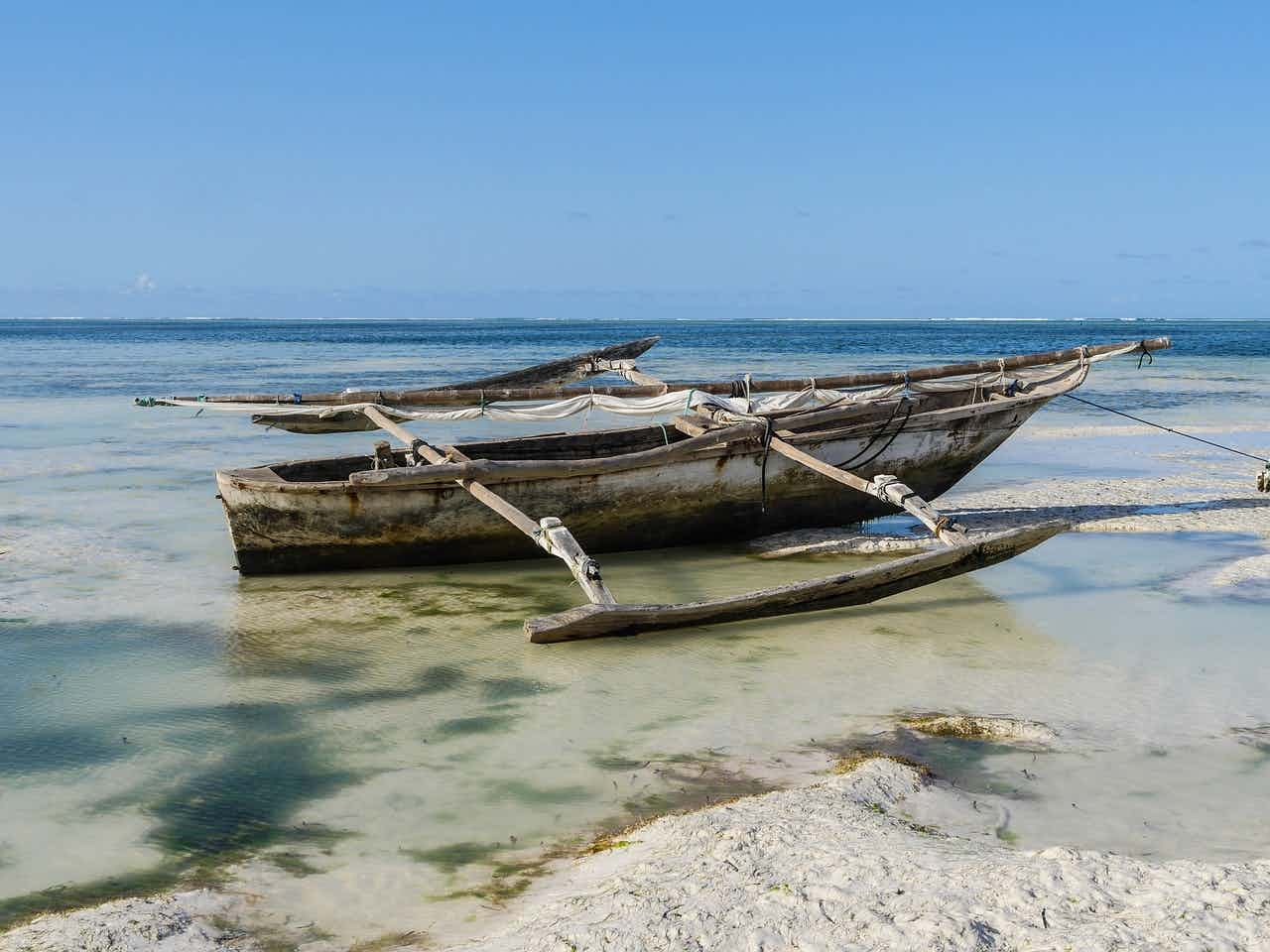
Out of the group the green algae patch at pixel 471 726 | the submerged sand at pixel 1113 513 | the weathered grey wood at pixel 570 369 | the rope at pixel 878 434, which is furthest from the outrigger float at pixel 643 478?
the weathered grey wood at pixel 570 369

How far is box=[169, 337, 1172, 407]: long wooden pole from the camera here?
8656 mm

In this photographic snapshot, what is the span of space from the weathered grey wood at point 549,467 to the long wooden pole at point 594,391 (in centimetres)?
66

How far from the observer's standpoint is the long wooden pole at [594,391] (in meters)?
8.66

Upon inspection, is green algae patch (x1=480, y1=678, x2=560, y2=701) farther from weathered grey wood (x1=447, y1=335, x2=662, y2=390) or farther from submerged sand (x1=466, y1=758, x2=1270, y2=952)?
weathered grey wood (x1=447, y1=335, x2=662, y2=390)

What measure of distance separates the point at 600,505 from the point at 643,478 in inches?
15.0

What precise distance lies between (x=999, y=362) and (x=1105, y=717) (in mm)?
5932

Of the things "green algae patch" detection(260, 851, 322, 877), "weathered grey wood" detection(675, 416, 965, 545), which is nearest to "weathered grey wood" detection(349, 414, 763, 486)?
"weathered grey wood" detection(675, 416, 965, 545)

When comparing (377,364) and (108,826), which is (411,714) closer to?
(108,826)

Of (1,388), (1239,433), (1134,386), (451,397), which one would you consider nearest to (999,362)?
(451,397)

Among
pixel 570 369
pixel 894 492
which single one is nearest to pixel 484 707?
pixel 894 492

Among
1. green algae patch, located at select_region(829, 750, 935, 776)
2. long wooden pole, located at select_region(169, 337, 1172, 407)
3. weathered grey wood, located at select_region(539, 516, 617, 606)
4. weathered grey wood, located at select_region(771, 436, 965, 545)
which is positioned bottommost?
green algae patch, located at select_region(829, 750, 935, 776)

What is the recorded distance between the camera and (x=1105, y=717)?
514 cm

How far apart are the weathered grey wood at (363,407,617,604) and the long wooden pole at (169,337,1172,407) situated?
554mm

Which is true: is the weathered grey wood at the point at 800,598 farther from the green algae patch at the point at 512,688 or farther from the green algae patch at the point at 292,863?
the green algae patch at the point at 292,863
